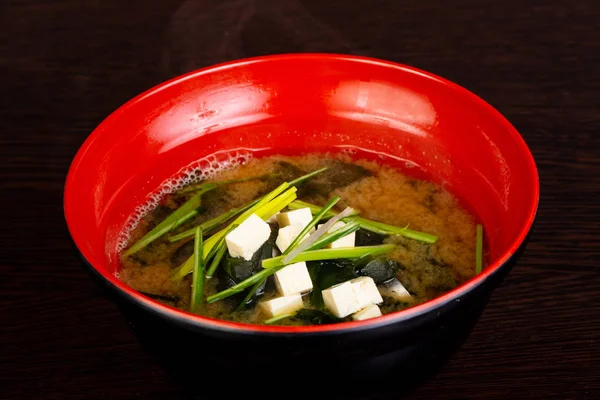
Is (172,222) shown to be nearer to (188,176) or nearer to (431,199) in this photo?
(188,176)

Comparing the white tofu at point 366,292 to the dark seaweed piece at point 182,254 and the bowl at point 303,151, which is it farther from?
the dark seaweed piece at point 182,254

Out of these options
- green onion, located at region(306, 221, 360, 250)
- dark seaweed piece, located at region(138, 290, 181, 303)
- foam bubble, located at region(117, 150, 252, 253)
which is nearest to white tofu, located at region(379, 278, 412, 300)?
green onion, located at region(306, 221, 360, 250)

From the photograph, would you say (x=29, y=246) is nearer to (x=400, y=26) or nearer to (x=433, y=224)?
(x=433, y=224)

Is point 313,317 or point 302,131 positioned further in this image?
point 302,131

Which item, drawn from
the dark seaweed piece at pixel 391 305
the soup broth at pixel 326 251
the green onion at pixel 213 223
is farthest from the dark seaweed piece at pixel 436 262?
the green onion at pixel 213 223

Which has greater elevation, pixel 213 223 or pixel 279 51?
pixel 279 51

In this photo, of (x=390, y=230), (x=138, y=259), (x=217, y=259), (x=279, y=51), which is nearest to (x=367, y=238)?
(x=390, y=230)
